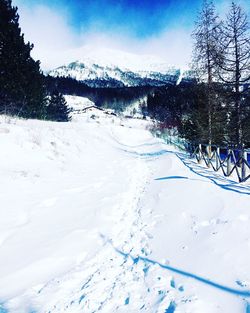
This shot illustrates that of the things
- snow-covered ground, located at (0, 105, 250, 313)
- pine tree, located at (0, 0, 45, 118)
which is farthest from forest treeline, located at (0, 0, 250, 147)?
snow-covered ground, located at (0, 105, 250, 313)

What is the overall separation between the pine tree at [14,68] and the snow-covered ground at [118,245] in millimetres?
12025

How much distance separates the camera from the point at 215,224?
17.1 ft

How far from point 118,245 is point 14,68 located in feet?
63.4

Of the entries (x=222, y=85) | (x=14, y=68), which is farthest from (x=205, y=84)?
(x=14, y=68)

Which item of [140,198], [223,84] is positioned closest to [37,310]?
[140,198]

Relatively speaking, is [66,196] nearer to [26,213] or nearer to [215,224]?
[26,213]

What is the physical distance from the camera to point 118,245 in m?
4.80

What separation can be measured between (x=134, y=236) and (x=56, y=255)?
4.94ft

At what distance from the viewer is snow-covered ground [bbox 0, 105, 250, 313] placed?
3254mm

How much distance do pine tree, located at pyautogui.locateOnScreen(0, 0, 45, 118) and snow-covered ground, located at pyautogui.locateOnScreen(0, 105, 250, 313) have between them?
39.5 ft

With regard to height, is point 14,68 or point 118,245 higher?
point 14,68

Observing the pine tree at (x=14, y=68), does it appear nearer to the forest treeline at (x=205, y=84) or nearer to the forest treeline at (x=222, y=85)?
the forest treeline at (x=205, y=84)

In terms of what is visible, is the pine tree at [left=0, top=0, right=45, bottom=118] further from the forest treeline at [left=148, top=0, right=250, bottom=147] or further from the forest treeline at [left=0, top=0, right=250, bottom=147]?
the forest treeline at [left=148, top=0, right=250, bottom=147]

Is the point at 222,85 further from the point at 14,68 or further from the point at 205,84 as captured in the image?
the point at 14,68
